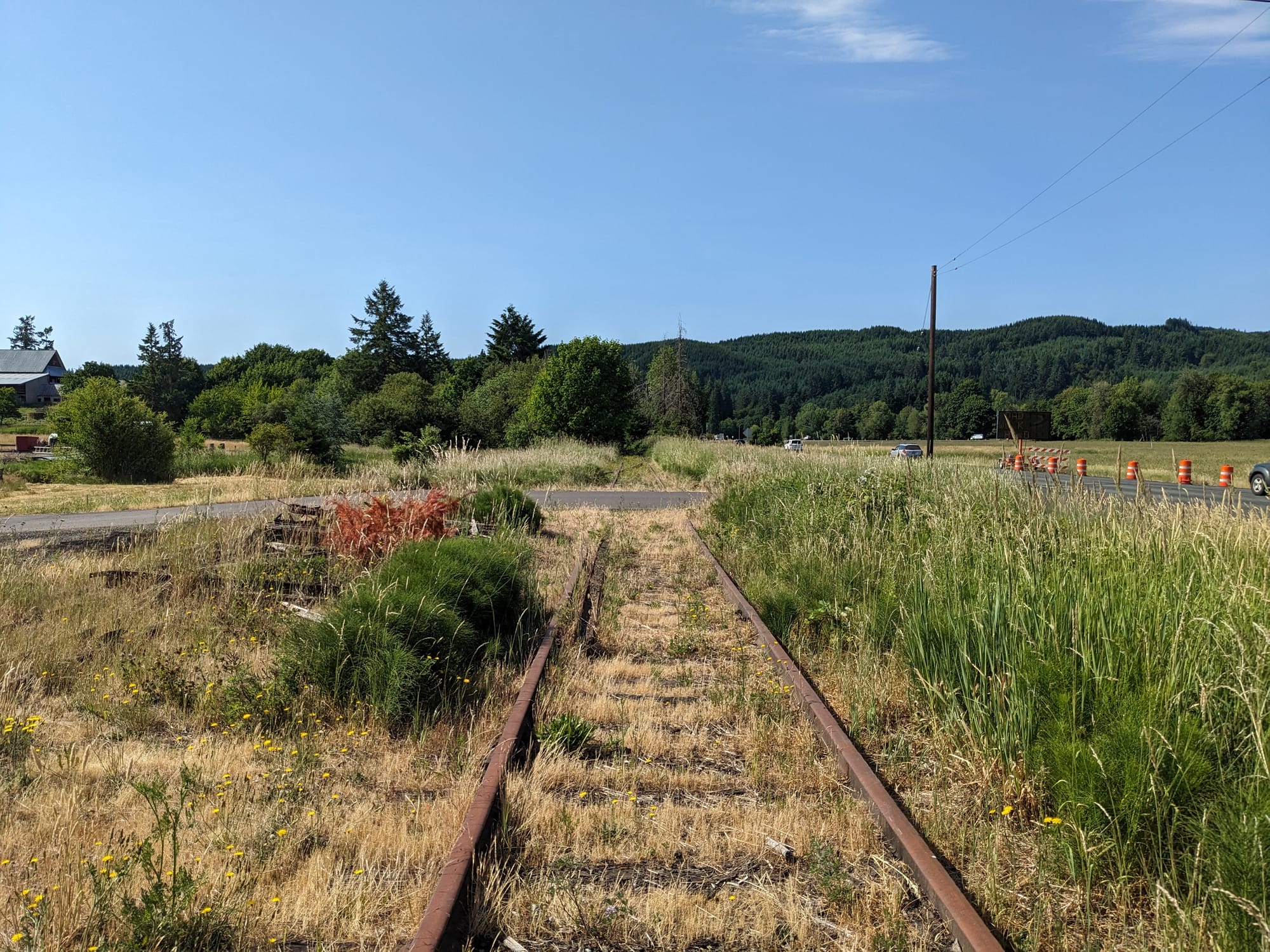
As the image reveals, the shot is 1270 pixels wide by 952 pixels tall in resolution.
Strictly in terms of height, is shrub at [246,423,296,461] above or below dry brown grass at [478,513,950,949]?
above

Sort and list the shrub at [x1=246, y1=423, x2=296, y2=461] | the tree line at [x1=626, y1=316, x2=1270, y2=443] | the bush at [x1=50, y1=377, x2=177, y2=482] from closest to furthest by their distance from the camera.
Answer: the bush at [x1=50, y1=377, x2=177, y2=482], the shrub at [x1=246, y1=423, x2=296, y2=461], the tree line at [x1=626, y1=316, x2=1270, y2=443]

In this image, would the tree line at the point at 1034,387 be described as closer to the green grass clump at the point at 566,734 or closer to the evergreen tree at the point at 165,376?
the green grass clump at the point at 566,734

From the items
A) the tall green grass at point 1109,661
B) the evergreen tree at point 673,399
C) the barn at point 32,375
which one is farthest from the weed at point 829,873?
the barn at point 32,375

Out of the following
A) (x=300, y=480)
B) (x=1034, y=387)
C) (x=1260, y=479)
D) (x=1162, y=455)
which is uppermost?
(x=1034, y=387)

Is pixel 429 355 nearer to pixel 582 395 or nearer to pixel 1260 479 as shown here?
pixel 582 395

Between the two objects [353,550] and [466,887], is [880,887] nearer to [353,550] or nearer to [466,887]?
[466,887]

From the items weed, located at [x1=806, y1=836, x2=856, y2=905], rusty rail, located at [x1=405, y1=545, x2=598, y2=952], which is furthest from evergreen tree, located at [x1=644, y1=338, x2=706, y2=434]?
weed, located at [x1=806, y1=836, x2=856, y2=905]

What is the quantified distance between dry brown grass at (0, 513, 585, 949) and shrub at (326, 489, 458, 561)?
2.13 meters

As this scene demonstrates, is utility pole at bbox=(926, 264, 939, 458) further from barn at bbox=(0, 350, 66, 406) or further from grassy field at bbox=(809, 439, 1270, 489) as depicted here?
barn at bbox=(0, 350, 66, 406)

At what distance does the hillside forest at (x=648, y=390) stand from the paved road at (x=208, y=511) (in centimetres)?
454

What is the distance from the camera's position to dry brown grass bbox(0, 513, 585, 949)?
2848mm

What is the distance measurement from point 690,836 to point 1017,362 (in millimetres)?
168017

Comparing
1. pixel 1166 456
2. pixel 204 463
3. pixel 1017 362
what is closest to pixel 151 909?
pixel 204 463

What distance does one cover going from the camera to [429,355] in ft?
357
